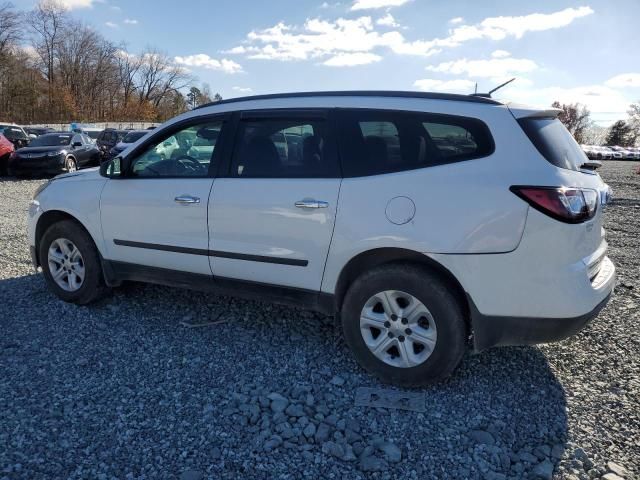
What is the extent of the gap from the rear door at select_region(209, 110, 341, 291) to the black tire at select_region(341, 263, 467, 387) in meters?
0.34

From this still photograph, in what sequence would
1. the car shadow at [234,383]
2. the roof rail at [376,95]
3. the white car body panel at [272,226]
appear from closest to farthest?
1. the car shadow at [234,383]
2. the roof rail at [376,95]
3. the white car body panel at [272,226]

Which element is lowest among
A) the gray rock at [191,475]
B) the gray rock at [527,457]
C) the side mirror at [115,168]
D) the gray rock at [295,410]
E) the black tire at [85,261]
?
the gray rock at [191,475]

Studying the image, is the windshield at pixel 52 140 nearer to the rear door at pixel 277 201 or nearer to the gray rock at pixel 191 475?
the rear door at pixel 277 201

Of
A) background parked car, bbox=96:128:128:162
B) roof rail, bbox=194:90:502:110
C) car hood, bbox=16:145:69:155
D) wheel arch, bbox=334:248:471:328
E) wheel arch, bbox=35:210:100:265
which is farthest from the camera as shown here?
background parked car, bbox=96:128:128:162

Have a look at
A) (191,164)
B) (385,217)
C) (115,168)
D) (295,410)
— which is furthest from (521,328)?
(115,168)

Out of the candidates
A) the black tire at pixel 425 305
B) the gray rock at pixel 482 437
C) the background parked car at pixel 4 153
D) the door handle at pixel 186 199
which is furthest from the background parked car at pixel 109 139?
the gray rock at pixel 482 437

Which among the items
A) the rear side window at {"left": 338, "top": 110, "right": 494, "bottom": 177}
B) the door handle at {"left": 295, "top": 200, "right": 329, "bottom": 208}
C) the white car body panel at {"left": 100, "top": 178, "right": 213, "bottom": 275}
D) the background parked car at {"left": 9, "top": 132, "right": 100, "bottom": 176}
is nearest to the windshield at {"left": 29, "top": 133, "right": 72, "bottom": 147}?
the background parked car at {"left": 9, "top": 132, "right": 100, "bottom": 176}

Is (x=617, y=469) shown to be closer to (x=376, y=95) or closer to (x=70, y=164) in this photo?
(x=376, y=95)

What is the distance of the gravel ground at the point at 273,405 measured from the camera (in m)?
2.42

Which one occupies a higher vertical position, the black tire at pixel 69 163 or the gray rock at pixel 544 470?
the black tire at pixel 69 163

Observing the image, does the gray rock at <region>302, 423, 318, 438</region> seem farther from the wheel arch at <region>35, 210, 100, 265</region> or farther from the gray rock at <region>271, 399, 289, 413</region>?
the wheel arch at <region>35, 210, 100, 265</region>

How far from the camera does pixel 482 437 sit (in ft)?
8.64

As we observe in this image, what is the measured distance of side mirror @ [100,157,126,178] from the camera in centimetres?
404

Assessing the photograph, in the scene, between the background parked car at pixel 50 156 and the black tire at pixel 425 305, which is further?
the background parked car at pixel 50 156
